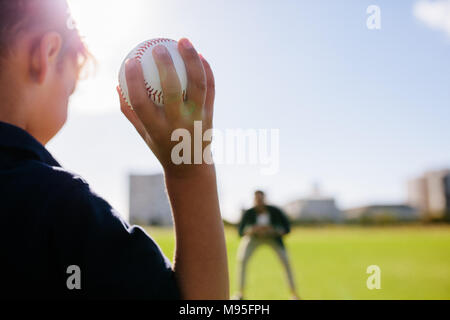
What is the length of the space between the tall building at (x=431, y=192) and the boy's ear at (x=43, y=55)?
94147mm

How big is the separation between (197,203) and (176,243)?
0.11 meters

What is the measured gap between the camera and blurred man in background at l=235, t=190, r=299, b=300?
32.1 ft

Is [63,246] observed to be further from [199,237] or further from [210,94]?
[210,94]

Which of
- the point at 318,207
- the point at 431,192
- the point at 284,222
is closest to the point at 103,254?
the point at 284,222

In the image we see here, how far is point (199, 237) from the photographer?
1050 millimetres

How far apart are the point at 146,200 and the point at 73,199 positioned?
84218 millimetres

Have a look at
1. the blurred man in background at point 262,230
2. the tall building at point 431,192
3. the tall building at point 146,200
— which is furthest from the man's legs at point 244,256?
the tall building at point 431,192

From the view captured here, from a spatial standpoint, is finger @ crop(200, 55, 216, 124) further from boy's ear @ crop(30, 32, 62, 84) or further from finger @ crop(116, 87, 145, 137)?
boy's ear @ crop(30, 32, 62, 84)

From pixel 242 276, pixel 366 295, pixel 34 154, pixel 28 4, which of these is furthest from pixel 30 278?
pixel 366 295

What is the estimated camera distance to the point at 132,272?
3.19 ft

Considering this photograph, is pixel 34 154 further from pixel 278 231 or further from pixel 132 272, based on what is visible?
pixel 278 231

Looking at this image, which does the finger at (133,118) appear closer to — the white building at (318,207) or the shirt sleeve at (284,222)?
the shirt sleeve at (284,222)

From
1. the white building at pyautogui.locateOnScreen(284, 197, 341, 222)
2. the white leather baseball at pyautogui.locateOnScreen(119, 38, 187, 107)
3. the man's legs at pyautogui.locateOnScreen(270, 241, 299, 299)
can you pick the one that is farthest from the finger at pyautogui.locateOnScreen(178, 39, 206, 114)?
the white building at pyautogui.locateOnScreen(284, 197, 341, 222)

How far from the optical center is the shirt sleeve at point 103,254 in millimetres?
944
